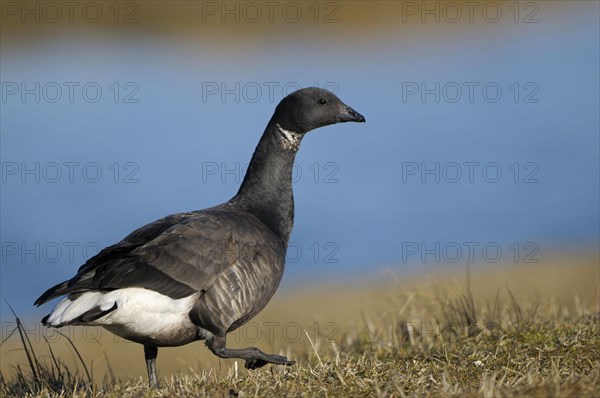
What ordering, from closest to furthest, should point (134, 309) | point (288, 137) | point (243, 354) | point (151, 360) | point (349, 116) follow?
point (134, 309) → point (243, 354) → point (151, 360) → point (288, 137) → point (349, 116)

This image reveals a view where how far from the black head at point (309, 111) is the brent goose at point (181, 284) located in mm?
1147

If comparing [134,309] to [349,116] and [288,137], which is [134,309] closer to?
[288,137]

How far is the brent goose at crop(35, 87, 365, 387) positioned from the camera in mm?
6789

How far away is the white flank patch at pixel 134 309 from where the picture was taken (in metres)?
6.66

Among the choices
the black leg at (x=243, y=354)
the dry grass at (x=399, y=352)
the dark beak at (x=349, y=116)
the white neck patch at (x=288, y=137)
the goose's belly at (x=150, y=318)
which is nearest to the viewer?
the dry grass at (x=399, y=352)

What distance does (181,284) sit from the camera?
695cm

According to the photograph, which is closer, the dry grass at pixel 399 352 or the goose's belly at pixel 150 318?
the dry grass at pixel 399 352

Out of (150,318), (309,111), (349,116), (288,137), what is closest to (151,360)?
(150,318)

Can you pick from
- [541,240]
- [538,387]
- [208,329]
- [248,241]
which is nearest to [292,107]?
[248,241]

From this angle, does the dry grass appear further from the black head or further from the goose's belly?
the black head

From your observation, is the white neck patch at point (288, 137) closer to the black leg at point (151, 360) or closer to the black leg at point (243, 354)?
the black leg at point (243, 354)

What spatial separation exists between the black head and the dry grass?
6.30 ft

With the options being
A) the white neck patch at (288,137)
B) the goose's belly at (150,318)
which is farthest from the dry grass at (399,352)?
the white neck patch at (288,137)

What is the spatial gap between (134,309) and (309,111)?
2868 mm
